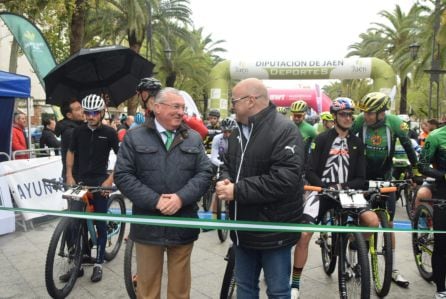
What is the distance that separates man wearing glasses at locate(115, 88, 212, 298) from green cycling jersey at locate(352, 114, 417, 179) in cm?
212

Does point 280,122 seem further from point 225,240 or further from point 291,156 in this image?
point 225,240

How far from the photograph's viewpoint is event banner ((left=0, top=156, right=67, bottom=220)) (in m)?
6.78

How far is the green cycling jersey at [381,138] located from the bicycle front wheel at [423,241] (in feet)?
1.87

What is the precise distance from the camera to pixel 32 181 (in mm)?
7070

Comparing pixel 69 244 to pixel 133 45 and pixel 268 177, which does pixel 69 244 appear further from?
pixel 133 45

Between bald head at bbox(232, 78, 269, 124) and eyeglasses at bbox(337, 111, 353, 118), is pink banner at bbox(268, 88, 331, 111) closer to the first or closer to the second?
eyeglasses at bbox(337, 111, 353, 118)

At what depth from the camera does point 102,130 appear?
4621mm

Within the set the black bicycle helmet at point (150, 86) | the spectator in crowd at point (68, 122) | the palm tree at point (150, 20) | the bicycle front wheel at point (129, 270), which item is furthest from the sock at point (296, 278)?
the palm tree at point (150, 20)

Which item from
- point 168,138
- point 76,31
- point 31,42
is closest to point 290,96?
point 76,31

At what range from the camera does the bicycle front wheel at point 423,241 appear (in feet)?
15.0

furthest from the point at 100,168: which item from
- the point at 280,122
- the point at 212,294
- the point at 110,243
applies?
the point at 280,122

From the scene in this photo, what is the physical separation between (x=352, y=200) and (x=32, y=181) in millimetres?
5365

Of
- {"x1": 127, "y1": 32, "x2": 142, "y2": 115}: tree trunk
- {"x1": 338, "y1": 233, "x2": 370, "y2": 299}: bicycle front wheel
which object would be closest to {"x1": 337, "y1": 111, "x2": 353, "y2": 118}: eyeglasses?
{"x1": 338, "y1": 233, "x2": 370, "y2": 299}: bicycle front wheel

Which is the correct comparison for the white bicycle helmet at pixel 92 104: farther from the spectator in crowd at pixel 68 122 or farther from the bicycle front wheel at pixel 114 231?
the bicycle front wheel at pixel 114 231
